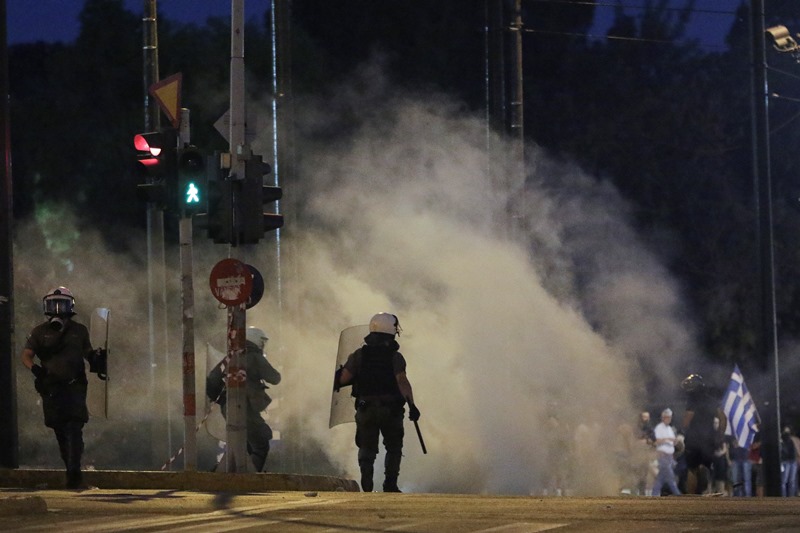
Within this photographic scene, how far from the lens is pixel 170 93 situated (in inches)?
535

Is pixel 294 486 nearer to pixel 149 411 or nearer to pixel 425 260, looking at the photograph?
pixel 425 260

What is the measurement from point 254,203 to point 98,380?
6.62 feet

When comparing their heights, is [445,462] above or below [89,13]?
below

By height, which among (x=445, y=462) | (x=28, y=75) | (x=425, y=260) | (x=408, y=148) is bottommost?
(x=445, y=462)

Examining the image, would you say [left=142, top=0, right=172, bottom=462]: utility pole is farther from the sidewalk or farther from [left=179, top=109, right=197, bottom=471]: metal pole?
the sidewalk

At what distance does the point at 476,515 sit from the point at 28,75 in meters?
28.5

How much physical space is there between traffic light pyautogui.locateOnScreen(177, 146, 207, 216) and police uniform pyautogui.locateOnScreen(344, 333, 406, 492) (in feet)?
6.09

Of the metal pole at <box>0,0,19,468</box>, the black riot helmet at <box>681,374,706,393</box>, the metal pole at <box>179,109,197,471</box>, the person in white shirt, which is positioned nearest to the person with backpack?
the metal pole at <box>179,109,197,471</box>

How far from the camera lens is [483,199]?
22.5 metres

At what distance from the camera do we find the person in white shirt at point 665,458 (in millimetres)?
20531

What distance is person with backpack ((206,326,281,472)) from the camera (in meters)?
15.4

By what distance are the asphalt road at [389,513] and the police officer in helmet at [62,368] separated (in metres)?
0.71

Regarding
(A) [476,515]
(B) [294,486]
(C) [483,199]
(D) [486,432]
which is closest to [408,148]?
(C) [483,199]

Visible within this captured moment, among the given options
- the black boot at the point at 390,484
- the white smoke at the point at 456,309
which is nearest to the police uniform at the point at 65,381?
the black boot at the point at 390,484
